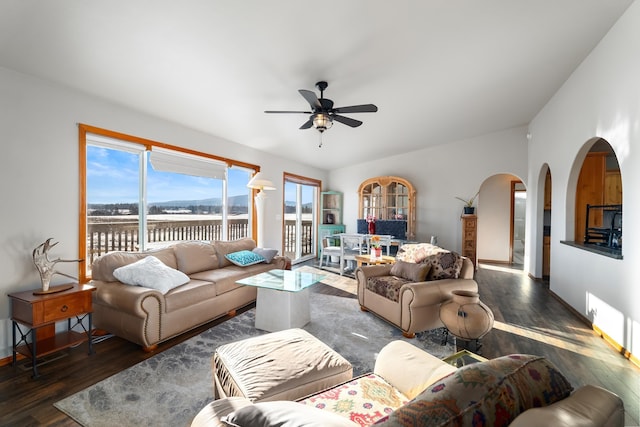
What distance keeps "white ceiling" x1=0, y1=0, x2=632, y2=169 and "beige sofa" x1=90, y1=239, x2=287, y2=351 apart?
5.82 ft

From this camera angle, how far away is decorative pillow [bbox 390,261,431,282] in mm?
3250

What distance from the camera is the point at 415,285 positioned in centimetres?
297

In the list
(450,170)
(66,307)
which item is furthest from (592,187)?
(66,307)

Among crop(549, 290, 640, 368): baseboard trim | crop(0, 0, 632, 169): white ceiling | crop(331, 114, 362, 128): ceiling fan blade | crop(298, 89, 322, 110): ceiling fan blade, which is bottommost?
crop(549, 290, 640, 368): baseboard trim

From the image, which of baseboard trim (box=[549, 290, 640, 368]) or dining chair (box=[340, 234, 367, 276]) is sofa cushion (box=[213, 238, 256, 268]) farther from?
baseboard trim (box=[549, 290, 640, 368])

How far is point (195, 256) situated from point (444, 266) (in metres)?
3.06

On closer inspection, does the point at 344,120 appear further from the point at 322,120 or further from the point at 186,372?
the point at 186,372

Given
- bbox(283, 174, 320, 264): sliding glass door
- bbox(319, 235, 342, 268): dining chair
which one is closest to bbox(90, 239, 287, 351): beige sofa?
bbox(319, 235, 342, 268): dining chair

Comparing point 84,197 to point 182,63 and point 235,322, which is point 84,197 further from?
point 235,322

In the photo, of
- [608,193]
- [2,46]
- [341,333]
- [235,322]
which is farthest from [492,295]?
[2,46]

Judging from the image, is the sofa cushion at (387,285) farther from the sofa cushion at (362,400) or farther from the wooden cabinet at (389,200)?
the wooden cabinet at (389,200)

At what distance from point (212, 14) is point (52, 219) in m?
2.40

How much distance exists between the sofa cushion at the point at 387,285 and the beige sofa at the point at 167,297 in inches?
63.0

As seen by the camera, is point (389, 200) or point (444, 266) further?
point (389, 200)
